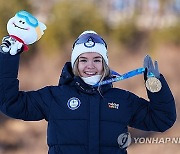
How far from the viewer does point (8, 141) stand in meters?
5.99

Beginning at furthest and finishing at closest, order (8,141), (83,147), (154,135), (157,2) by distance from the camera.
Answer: (157,2)
(8,141)
(154,135)
(83,147)

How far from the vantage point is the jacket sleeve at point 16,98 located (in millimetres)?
1667

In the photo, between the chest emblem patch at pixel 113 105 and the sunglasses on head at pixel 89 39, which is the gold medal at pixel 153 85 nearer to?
the chest emblem patch at pixel 113 105

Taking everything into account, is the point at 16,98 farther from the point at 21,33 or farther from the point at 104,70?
the point at 104,70

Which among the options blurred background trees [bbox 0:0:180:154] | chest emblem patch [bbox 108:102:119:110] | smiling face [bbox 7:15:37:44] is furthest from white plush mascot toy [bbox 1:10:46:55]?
blurred background trees [bbox 0:0:180:154]

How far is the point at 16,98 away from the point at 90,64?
286mm

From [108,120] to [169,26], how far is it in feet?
17.7

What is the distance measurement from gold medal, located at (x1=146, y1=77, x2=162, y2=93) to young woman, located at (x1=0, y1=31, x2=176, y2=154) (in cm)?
2

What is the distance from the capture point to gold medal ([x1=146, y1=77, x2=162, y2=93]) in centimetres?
167

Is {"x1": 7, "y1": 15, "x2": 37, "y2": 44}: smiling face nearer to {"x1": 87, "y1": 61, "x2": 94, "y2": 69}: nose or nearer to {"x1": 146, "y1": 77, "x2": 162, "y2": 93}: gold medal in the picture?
{"x1": 87, "y1": 61, "x2": 94, "y2": 69}: nose

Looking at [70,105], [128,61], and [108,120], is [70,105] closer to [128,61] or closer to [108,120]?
[108,120]

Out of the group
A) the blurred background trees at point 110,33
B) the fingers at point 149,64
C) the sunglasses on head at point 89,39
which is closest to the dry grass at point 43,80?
the blurred background trees at point 110,33

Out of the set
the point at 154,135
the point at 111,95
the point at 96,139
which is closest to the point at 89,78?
the point at 111,95

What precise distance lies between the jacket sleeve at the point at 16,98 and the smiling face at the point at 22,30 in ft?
0.27
